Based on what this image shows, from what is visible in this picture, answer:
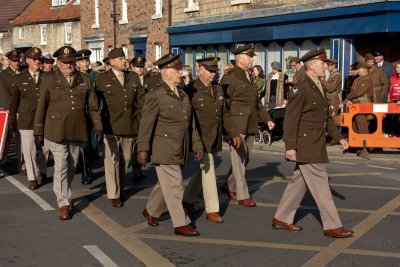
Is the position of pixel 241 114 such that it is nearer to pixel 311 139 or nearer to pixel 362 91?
pixel 311 139

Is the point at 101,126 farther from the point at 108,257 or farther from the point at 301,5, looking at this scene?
the point at 301,5

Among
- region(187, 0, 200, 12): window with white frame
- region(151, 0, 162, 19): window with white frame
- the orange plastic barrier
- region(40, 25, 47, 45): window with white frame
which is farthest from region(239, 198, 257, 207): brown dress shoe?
region(40, 25, 47, 45): window with white frame

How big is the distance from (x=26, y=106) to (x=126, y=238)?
4813 millimetres

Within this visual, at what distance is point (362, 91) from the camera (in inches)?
606

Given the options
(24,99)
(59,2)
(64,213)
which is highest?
(59,2)

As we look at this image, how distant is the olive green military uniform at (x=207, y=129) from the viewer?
8.60m

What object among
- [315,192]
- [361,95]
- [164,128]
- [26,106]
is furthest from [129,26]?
[315,192]

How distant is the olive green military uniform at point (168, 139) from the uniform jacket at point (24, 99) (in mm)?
4241

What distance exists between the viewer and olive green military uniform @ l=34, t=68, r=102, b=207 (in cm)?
884

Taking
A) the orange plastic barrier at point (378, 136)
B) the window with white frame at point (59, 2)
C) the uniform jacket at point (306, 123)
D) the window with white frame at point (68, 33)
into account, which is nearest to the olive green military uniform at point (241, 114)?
the uniform jacket at point (306, 123)

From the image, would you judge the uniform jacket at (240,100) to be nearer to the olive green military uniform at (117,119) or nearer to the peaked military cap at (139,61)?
the olive green military uniform at (117,119)

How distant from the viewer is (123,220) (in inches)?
340

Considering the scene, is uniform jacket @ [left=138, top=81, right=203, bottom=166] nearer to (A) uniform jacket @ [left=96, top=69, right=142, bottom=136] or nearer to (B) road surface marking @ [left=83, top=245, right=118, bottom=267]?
(B) road surface marking @ [left=83, top=245, right=118, bottom=267]

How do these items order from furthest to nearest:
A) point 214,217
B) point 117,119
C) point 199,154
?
1. point 117,119
2. point 214,217
3. point 199,154
